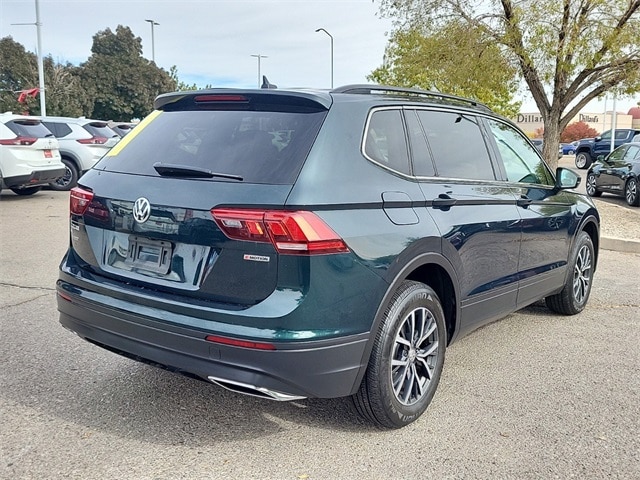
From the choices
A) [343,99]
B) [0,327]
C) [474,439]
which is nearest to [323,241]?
[343,99]

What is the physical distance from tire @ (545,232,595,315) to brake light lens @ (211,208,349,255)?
333cm

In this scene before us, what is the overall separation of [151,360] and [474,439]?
1708 millimetres

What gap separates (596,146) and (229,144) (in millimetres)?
29186

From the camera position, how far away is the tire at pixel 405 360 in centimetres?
302

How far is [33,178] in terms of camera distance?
1180cm

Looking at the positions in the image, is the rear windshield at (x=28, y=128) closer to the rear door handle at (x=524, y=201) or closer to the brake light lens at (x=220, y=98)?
the brake light lens at (x=220, y=98)

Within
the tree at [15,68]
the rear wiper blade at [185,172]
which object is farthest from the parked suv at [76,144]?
the tree at [15,68]

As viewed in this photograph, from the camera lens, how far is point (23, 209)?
37.5 ft

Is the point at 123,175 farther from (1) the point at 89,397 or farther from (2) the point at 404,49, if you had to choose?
(2) the point at 404,49

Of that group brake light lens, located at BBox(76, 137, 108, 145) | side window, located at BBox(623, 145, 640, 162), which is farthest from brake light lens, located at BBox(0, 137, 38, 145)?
side window, located at BBox(623, 145, 640, 162)

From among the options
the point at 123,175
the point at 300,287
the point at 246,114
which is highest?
the point at 246,114

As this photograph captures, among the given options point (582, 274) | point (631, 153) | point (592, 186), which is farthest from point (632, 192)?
point (582, 274)

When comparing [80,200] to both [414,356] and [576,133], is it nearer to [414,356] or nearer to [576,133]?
[414,356]

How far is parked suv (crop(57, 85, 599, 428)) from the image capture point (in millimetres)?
2646
